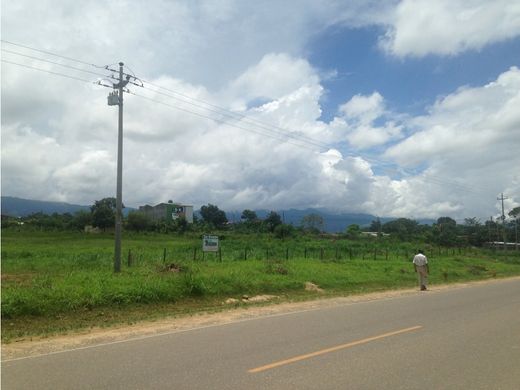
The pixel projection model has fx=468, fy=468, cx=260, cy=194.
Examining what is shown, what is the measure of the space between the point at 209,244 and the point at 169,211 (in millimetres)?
110197

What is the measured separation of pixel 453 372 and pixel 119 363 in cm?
500

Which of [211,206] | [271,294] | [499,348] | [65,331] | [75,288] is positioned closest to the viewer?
[499,348]

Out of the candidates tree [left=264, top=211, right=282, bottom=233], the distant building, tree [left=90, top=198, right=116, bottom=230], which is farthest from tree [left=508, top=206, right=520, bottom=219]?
tree [left=90, top=198, right=116, bottom=230]

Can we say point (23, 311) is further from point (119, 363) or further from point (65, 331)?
point (119, 363)

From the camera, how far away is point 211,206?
416 feet

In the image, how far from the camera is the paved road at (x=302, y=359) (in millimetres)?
6258

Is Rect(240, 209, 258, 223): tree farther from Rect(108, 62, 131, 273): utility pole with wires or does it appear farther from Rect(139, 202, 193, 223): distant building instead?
Rect(108, 62, 131, 273): utility pole with wires

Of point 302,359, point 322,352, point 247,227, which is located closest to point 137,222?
point 247,227

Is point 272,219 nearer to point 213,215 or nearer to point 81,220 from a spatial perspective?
point 213,215

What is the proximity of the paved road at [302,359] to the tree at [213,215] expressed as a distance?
112906 millimetres

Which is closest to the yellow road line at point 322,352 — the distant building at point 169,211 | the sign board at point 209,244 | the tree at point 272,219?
the sign board at point 209,244

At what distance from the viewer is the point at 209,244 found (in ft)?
74.5

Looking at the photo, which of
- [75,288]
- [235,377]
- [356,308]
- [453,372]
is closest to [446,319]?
[356,308]

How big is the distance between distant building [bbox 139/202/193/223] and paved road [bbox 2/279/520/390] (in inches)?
4621
